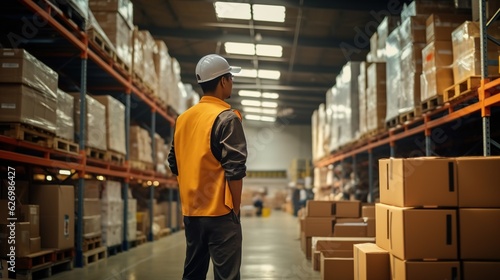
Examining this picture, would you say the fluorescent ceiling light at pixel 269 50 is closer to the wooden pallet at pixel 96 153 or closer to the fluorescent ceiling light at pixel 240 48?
the fluorescent ceiling light at pixel 240 48

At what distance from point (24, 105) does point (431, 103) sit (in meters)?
4.58

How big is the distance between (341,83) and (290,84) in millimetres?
8058

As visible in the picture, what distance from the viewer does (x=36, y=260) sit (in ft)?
18.6

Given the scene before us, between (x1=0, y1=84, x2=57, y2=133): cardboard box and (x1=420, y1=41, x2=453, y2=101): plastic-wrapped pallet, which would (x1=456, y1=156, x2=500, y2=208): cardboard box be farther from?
(x1=0, y1=84, x2=57, y2=133): cardboard box

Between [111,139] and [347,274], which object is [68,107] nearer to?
[111,139]

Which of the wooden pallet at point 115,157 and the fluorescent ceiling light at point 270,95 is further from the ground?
the fluorescent ceiling light at point 270,95

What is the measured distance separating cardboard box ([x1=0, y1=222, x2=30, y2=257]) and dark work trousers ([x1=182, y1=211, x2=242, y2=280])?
3105 millimetres

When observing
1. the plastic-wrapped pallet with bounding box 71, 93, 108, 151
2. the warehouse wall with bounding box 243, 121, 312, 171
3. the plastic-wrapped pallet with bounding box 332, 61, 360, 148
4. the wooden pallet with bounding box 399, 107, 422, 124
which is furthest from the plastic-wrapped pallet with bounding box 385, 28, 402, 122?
the warehouse wall with bounding box 243, 121, 312, 171

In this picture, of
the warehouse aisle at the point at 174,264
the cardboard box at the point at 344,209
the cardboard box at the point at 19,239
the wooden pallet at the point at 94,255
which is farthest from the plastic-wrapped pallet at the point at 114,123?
the cardboard box at the point at 344,209

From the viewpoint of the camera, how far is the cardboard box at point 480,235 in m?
3.74

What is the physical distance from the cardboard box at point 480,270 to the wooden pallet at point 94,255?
4877 millimetres

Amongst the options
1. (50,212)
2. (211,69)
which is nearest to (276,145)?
(50,212)

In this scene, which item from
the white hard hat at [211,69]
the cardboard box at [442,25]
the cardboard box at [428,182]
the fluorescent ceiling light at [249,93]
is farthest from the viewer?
the fluorescent ceiling light at [249,93]

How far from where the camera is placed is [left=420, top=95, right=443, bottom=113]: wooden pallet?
20.6 feet
